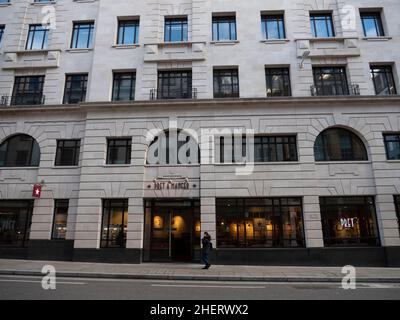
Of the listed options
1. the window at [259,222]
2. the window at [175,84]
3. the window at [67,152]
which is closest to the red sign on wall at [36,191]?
the window at [67,152]

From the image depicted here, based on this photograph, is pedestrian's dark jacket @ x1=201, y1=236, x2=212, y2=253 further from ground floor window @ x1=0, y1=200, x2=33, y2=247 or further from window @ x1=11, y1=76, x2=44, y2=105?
window @ x1=11, y1=76, x2=44, y2=105

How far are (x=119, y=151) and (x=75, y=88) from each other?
5.83 m

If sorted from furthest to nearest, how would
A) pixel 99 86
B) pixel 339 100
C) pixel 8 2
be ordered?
pixel 8 2 → pixel 99 86 → pixel 339 100

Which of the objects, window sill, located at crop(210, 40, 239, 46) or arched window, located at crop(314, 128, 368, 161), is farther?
window sill, located at crop(210, 40, 239, 46)

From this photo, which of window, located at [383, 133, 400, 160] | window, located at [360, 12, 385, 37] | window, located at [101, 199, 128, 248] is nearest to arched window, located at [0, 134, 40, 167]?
window, located at [101, 199, 128, 248]

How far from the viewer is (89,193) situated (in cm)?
1730

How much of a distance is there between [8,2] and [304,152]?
80.0 feet

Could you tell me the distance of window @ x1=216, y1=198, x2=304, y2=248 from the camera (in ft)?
54.2

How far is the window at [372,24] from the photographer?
19.2 metres

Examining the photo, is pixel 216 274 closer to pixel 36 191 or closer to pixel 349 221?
pixel 349 221

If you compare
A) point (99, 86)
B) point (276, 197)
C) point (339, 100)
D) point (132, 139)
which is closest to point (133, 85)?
point (99, 86)

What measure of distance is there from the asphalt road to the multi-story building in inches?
201

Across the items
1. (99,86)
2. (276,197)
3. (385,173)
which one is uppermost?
(99,86)

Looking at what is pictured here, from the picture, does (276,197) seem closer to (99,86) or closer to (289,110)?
(289,110)
